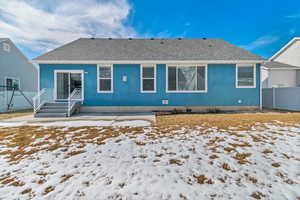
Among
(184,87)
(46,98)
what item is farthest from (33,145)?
(184,87)

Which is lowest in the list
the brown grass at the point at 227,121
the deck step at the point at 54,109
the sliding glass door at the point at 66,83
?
the brown grass at the point at 227,121

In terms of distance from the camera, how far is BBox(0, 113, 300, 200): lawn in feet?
6.29

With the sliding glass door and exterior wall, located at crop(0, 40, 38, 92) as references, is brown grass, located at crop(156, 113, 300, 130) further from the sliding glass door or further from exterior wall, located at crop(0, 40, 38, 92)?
exterior wall, located at crop(0, 40, 38, 92)

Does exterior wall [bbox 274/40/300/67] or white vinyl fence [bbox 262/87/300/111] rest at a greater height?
exterior wall [bbox 274/40/300/67]

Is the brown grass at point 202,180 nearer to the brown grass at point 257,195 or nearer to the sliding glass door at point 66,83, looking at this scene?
the brown grass at point 257,195

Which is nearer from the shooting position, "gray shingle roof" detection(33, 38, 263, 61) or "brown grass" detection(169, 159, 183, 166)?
"brown grass" detection(169, 159, 183, 166)

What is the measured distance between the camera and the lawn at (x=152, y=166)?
1917 millimetres

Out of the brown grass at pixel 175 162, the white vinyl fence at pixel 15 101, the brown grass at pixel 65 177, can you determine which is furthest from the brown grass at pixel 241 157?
the white vinyl fence at pixel 15 101

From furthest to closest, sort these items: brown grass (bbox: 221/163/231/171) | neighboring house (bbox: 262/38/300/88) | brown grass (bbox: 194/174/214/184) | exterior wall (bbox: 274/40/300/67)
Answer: exterior wall (bbox: 274/40/300/67) → neighboring house (bbox: 262/38/300/88) → brown grass (bbox: 221/163/231/171) → brown grass (bbox: 194/174/214/184)

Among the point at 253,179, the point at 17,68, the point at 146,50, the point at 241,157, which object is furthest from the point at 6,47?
the point at 253,179

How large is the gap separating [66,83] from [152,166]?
30.5ft

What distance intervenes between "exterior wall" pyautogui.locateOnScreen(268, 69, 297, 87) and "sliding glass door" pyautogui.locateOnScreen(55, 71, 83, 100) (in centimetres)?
1839

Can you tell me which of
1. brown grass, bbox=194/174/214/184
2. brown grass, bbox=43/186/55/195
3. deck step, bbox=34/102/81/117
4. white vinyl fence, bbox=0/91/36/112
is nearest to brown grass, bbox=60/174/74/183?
brown grass, bbox=43/186/55/195

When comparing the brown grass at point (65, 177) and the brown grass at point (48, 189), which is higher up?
the brown grass at point (65, 177)
